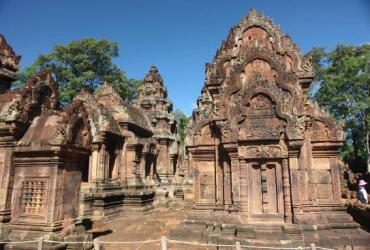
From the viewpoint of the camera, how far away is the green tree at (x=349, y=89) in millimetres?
27548

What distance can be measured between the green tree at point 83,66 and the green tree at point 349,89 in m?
21.9

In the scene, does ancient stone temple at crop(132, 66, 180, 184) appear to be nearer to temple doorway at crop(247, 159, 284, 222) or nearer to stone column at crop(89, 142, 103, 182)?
stone column at crop(89, 142, 103, 182)

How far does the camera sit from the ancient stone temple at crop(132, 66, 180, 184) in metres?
20.8

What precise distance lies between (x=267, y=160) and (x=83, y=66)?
28.6 m

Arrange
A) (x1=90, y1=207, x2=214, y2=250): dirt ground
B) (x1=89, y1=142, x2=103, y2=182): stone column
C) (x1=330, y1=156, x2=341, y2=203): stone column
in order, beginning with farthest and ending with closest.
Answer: (x1=89, y1=142, x2=103, y2=182): stone column < (x1=330, y1=156, x2=341, y2=203): stone column < (x1=90, y1=207, x2=214, y2=250): dirt ground

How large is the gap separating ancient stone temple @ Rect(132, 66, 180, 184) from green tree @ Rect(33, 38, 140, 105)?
11.3 m

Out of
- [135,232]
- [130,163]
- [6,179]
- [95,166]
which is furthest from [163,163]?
[6,179]

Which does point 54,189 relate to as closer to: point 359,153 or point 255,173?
point 255,173

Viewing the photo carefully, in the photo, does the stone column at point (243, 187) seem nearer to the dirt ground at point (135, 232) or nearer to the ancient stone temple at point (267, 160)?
the ancient stone temple at point (267, 160)

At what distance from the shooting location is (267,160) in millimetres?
8359

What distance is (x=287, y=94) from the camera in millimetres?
8445

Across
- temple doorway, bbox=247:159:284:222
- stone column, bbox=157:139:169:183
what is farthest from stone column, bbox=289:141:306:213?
stone column, bbox=157:139:169:183

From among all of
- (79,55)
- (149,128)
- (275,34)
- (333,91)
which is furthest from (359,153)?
(79,55)

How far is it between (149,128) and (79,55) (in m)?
18.1
